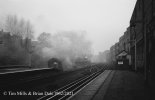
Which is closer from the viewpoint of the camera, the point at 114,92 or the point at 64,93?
the point at 64,93

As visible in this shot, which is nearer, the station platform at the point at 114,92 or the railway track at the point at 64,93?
the railway track at the point at 64,93

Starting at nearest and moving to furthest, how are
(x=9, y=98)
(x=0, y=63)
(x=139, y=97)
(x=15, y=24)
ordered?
(x=9, y=98) → (x=139, y=97) → (x=0, y=63) → (x=15, y=24)

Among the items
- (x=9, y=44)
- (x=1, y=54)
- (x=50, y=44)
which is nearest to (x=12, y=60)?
(x=1, y=54)

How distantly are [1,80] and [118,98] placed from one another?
34.6 ft

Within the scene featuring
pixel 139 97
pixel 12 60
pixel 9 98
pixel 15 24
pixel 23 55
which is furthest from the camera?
pixel 15 24

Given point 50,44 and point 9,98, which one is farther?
point 50,44

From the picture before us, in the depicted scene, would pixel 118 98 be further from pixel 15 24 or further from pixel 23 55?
pixel 15 24

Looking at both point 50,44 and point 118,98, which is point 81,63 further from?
point 118,98

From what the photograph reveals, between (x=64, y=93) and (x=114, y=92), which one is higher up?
(x=64, y=93)

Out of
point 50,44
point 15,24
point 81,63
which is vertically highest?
point 15,24

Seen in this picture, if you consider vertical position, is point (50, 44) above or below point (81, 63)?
above

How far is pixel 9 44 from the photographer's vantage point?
4319 centimetres

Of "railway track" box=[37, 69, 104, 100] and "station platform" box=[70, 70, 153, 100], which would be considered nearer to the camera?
"railway track" box=[37, 69, 104, 100]

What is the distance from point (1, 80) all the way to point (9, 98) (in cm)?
714
